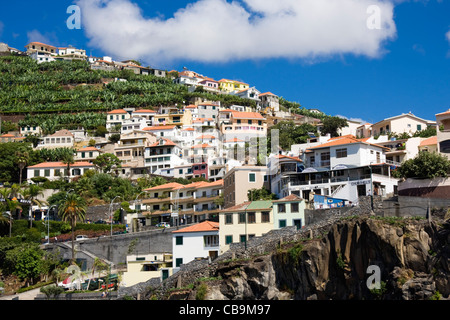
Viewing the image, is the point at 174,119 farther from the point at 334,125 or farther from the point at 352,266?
the point at 352,266

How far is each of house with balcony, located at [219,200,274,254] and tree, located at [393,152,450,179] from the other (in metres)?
14.8

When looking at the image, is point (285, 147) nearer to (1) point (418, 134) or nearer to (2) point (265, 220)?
(1) point (418, 134)

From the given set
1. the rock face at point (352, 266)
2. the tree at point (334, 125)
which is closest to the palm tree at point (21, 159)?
the tree at point (334, 125)

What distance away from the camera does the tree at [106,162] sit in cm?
11525

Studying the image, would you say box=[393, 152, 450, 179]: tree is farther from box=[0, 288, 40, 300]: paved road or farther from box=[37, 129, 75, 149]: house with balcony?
box=[37, 129, 75, 149]: house with balcony

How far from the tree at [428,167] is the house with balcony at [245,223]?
14786 millimetres

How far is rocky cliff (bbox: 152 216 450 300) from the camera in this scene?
4412cm

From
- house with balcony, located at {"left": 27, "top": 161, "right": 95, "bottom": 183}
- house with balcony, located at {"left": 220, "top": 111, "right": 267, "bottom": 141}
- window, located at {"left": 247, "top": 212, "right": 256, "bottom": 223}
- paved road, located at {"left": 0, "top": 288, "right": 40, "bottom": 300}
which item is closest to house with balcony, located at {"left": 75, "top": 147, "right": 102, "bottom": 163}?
house with balcony, located at {"left": 27, "top": 161, "right": 95, "bottom": 183}

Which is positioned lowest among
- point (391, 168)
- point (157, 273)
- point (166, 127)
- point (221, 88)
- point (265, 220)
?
point (157, 273)

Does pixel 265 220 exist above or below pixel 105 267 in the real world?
above

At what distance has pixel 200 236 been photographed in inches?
2544

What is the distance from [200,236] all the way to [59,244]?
22.8 m

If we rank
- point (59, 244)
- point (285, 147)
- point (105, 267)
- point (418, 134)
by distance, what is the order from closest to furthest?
1. point (105, 267)
2. point (59, 244)
3. point (418, 134)
4. point (285, 147)
